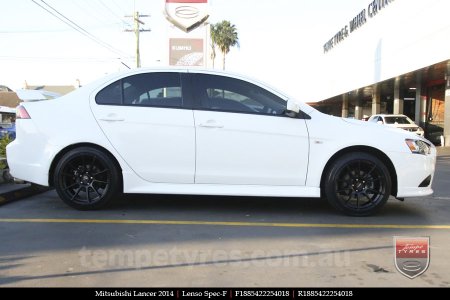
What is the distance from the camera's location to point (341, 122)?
5.62 m

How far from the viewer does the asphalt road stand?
3.53 metres

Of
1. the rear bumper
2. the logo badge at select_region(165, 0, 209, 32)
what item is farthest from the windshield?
the rear bumper

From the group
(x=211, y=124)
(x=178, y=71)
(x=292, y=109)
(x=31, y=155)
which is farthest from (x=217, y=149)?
(x=31, y=155)

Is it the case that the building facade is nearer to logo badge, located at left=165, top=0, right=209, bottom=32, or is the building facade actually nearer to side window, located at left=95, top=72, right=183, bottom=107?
logo badge, located at left=165, top=0, right=209, bottom=32

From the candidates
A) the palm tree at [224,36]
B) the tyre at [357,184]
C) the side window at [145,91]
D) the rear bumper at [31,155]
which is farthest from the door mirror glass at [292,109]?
the palm tree at [224,36]

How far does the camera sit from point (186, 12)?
18859 millimetres

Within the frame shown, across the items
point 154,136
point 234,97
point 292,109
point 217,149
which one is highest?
point 234,97

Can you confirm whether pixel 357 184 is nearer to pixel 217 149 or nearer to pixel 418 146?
pixel 418 146

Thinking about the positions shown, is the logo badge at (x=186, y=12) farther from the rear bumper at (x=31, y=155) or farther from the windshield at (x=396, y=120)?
the rear bumper at (x=31, y=155)

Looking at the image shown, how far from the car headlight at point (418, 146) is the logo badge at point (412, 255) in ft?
4.17

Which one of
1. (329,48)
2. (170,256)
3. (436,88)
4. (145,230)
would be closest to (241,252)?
(170,256)

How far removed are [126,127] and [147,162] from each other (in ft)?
1.53

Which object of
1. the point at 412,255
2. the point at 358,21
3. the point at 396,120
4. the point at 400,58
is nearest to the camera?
the point at 412,255

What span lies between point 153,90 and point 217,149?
3.43 feet
